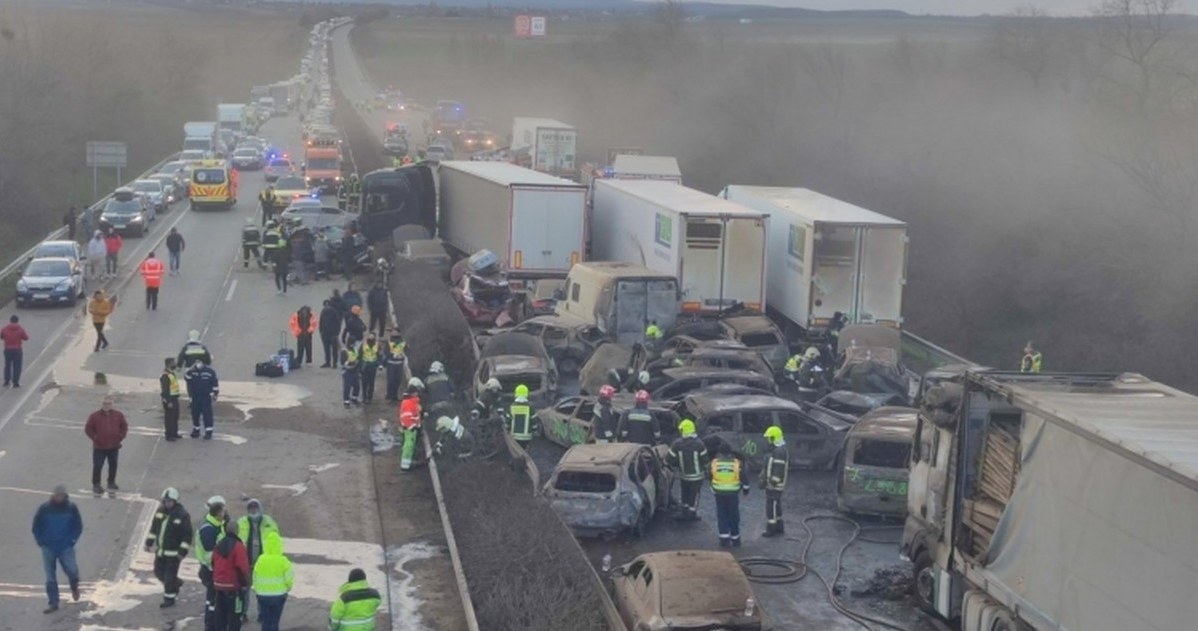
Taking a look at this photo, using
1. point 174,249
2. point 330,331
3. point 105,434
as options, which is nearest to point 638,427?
point 105,434

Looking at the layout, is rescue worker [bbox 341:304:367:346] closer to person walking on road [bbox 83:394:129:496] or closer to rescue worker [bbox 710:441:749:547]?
person walking on road [bbox 83:394:129:496]

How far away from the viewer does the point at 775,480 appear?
18.9 meters

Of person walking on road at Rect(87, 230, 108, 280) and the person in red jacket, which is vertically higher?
person walking on road at Rect(87, 230, 108, 280)

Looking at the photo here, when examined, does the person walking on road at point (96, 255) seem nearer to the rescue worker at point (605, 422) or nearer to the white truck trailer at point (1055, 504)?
the rescue worker at point (605, 422)

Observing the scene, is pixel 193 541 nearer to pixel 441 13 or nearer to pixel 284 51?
pixel 284 51

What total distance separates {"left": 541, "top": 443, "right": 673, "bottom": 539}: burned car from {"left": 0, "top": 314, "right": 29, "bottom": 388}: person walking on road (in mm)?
11424

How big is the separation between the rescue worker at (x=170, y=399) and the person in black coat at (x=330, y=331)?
5.55 meters

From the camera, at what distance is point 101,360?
2933cm

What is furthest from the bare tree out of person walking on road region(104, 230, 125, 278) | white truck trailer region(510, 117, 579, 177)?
person walking on road region(104, 230, 125, 278)

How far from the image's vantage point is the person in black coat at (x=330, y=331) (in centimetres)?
2908

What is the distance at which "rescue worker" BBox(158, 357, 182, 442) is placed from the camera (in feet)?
73.7

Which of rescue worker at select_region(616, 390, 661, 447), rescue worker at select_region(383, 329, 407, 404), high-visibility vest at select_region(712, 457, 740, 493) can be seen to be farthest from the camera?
rescue worker at select_region(383, 329, 407, 404)

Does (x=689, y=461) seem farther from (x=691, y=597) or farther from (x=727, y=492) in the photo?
(x=691, y=597)

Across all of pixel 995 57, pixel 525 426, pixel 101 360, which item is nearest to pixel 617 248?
pixel 101 360
